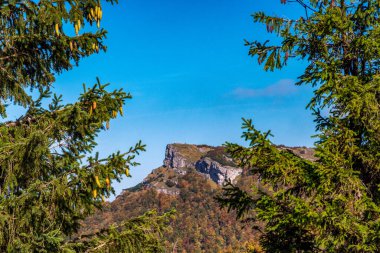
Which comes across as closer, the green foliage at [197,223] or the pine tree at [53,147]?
the pine tree at [53,147]

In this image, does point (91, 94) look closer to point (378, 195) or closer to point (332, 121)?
point (332, 121)

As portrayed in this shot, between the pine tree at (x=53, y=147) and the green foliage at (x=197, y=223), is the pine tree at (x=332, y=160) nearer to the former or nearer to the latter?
the pine tree at (x=53, y=147)

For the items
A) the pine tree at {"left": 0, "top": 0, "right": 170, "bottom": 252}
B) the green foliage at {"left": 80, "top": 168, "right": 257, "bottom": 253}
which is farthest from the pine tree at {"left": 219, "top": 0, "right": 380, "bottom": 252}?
the green foliage at {"left": 80, "top": 168, "right": 257, "bottom": 253}

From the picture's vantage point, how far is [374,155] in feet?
23.5

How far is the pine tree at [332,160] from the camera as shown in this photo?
658cm

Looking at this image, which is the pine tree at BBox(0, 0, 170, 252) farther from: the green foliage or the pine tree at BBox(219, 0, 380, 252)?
the green foliage

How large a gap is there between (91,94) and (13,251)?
7.41 feet

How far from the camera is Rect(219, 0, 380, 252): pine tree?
6.58 metres

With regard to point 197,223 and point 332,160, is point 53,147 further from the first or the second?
point 197,223

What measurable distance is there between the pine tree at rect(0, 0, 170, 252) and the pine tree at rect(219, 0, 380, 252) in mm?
2127

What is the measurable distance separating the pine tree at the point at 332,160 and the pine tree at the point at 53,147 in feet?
6.98

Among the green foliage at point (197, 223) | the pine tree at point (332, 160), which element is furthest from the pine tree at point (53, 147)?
the green foliage at point (197, 223)

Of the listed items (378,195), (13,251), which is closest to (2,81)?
(13,251)

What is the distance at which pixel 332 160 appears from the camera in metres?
6.77
